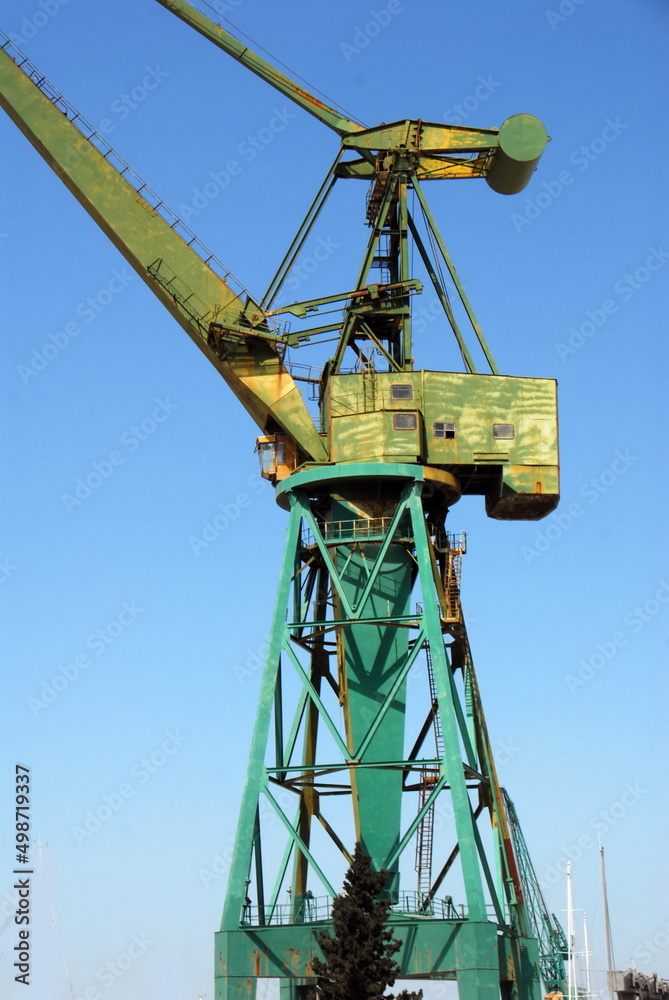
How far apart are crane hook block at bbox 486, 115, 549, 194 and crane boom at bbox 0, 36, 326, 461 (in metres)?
8.29

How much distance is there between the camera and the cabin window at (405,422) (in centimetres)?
3909

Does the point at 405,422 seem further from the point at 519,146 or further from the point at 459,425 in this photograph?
the point at 519,146

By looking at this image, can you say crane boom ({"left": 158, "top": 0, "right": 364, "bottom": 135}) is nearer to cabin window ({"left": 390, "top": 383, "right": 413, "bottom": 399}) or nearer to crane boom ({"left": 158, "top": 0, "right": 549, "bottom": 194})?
crane boom ({"left": 158, "top": 0, "right": 549, "bottom": 194})

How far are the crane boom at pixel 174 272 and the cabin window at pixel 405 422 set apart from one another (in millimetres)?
2409

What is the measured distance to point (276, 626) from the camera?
3800 centimetres

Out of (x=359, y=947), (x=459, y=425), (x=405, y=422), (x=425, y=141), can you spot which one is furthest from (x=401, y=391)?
(x=359, y=947)

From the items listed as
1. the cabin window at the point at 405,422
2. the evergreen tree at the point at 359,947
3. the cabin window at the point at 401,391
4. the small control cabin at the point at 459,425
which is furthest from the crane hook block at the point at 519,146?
the evergreen tree at the point at 359,947

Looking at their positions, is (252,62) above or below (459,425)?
above

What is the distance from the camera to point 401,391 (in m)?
39.7

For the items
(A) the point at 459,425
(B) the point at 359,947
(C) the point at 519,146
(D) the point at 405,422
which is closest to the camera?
(B) the point at 359,947

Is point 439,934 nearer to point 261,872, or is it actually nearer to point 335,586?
point 261,872

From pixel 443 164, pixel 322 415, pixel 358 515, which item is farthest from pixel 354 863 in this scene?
pixel 443 164

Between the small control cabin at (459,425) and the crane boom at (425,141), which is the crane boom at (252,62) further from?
the small control cabin at (459,425)

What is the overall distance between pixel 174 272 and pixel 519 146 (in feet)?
34.4
